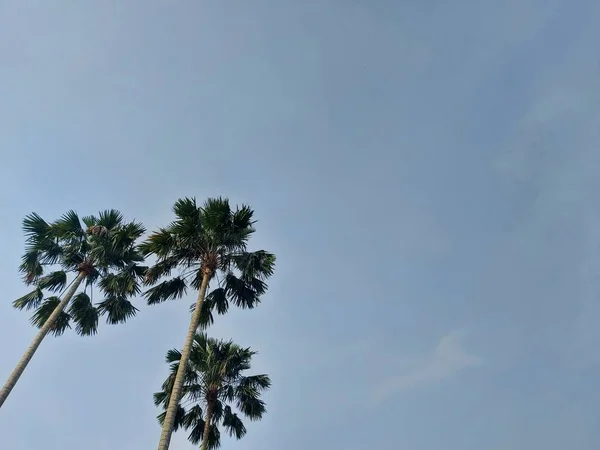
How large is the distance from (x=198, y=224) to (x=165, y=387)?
9534mm

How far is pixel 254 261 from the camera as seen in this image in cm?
1822

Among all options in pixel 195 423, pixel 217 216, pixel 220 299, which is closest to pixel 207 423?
pixel 195 423

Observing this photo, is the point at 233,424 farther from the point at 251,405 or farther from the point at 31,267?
the point at 31,267

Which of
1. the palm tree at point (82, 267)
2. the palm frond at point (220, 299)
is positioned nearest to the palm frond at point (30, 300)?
the palm tree at point (82, 267)

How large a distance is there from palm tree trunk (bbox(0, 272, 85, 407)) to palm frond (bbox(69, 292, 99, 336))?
94 cm

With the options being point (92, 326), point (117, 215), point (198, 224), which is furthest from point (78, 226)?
point (198, 224)

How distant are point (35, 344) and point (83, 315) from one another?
301 cm

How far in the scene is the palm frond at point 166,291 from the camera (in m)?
18.5

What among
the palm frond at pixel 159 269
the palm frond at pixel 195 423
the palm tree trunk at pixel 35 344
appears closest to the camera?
the palm tree trunk at pixel 35 344

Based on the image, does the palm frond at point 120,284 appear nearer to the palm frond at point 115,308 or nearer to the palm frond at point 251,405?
the palm frond at point 115,308

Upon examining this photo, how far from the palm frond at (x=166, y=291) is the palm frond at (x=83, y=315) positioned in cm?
329

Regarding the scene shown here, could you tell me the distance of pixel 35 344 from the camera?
16.6m

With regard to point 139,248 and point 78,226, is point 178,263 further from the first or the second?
point 78,226

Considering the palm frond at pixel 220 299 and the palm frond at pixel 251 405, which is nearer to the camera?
the palm frond at pixel 220 299
